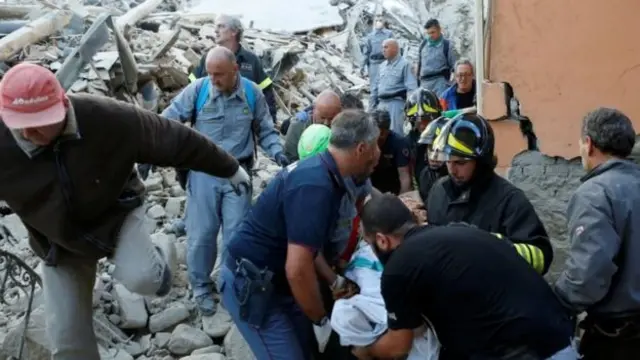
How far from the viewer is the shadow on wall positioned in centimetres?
472

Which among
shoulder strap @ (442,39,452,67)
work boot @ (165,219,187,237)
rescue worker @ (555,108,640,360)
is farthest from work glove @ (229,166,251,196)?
shoulder strap @ (442,39,452,67)

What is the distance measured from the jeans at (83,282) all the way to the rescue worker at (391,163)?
1923 millimetres

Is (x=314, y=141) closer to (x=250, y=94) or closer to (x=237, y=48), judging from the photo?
(x=250, y=94)

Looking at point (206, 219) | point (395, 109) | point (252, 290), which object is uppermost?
point (252, 290)

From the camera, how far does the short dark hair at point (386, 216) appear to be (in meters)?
2.96

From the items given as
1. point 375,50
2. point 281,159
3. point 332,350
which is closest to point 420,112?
point 281,159

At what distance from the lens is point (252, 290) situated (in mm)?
3414

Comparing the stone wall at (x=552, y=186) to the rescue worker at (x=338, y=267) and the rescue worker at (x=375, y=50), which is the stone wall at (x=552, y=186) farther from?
the rescue worker at (x=375, y=50)

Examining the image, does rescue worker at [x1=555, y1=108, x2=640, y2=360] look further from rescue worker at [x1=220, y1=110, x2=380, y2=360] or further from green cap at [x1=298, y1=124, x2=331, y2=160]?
green cap at [x1=298, y1=124, x2=331, y2=160]

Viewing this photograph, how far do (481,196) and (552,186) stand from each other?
154cm

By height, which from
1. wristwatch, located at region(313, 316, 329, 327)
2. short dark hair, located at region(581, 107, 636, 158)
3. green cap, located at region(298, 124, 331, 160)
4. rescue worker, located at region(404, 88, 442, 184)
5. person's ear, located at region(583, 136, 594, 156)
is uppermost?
short dark hair, located at region(581, 107, 636, 158)

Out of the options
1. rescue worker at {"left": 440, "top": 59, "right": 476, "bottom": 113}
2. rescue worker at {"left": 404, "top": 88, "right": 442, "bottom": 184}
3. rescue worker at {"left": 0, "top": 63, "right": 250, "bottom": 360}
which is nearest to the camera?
rescue worker at {"left": 0, "top": 63, "right": 250, "bottom": 360}

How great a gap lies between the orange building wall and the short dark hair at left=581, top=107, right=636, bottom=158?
4.85ft

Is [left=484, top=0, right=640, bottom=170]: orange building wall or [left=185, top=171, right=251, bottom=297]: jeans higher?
[left=484, top=0, right=640, bottom=170]: orange building wall
